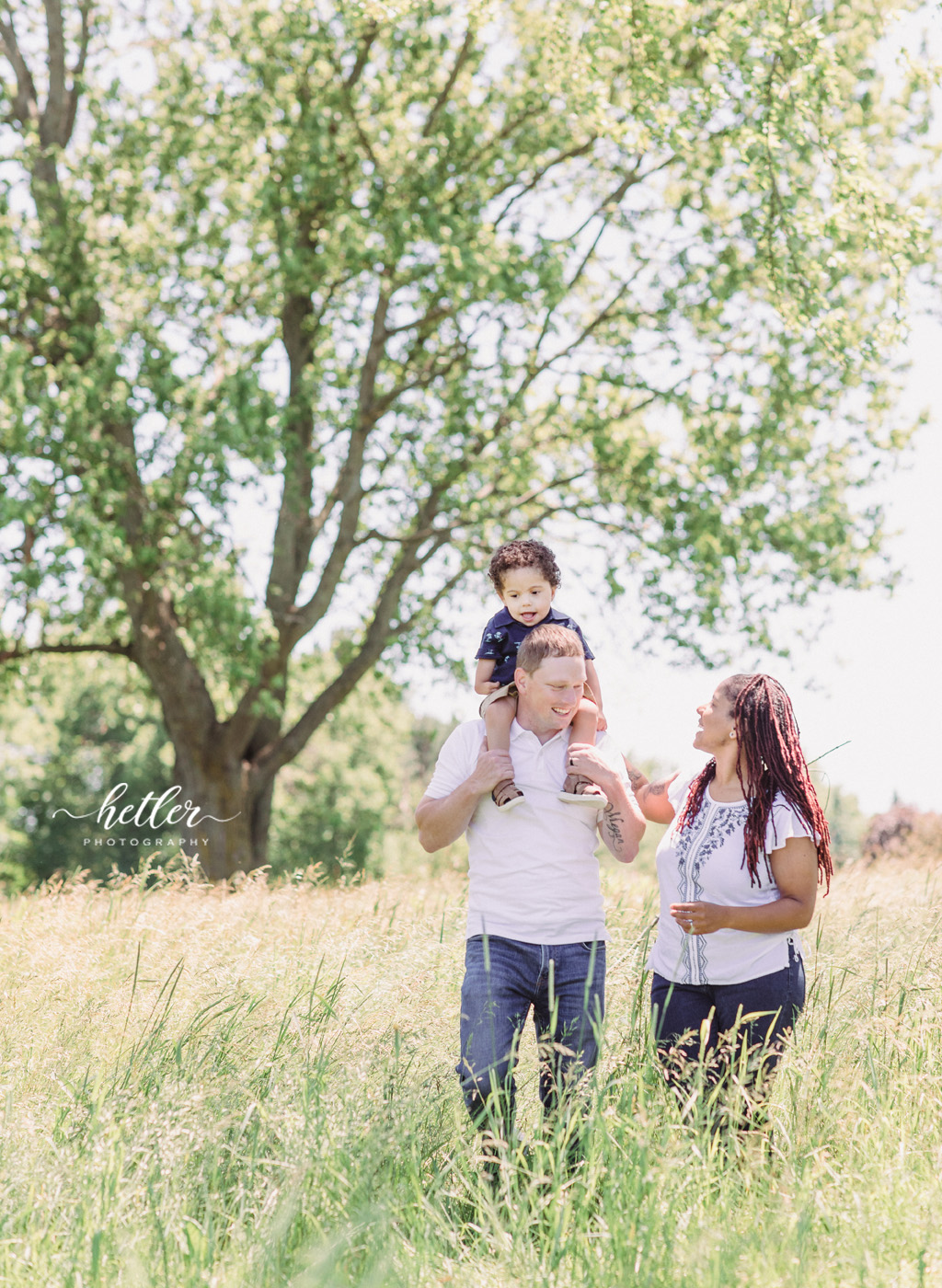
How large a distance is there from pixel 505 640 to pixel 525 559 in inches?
15.6

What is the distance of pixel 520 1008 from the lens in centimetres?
338

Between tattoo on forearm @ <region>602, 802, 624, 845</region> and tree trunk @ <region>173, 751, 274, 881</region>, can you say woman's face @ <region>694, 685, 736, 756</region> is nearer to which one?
tattoo on forearm @ <region>602, 802, 624, 845</region>

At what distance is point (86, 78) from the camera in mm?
12750

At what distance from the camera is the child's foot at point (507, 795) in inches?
136

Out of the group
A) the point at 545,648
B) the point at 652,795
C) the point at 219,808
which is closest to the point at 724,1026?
the point at 652,795

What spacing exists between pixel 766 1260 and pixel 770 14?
831 cm

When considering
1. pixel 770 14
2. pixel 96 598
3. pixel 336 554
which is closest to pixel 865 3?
pixel 770 14

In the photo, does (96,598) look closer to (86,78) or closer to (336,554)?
(336,554)

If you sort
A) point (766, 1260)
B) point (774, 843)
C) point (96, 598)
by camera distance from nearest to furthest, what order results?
point (766, 1260), point (774, 843), point (96, 598)

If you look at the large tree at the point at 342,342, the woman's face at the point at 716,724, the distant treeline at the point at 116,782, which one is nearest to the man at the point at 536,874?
the woman's face at the point at 716,724

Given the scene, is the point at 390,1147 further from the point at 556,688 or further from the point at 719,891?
the point at 556,688

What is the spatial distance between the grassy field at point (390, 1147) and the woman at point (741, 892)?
21 centimetres

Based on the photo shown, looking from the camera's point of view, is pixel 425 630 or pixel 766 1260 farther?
pixel 425 630

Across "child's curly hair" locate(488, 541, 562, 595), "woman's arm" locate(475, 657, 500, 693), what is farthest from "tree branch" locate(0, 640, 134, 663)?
"child's curly hair" locate(488, 541, 562, 595)
